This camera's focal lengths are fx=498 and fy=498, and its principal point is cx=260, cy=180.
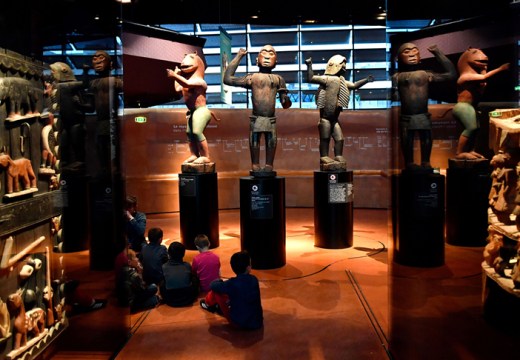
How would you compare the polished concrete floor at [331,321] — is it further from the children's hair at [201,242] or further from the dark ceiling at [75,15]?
the dark ceiling at [75,15]

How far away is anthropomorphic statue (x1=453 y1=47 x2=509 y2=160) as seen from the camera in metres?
1.78

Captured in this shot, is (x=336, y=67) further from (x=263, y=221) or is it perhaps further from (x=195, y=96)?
(x=263, y=221)

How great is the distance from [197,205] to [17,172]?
9.93 feet

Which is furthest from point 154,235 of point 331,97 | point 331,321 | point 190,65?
point 331,97

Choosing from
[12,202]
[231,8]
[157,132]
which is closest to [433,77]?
[12,202]

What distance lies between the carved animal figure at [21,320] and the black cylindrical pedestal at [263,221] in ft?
8.08

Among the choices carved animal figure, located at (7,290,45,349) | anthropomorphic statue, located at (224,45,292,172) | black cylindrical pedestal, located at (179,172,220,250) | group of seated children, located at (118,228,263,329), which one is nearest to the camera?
carved animal figure, located at (7,290,45,349)

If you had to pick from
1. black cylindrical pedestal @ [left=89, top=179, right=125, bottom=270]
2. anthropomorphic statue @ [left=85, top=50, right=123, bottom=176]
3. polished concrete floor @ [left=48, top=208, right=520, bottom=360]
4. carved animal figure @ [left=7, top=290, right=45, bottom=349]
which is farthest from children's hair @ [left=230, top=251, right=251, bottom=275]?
carved animal figure @ [left=7, top=290, right=45, bottom=349]

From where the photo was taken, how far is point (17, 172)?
80.6 inches

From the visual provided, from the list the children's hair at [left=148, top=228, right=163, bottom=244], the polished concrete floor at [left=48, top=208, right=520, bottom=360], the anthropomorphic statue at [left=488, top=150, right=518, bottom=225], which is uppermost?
the anthropomorphic statue at [left=488, top=150, right=518, bottom=225]

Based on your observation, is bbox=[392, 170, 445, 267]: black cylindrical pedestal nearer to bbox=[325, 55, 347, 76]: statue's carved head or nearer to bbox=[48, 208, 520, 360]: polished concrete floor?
bbox=[48, 208, 520, 360]: polished concrete floor

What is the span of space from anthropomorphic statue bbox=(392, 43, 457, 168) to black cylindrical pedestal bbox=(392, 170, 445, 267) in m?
0.11

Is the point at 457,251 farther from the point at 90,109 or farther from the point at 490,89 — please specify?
the point at 90,109

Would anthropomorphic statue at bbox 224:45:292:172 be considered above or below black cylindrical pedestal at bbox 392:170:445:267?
above
